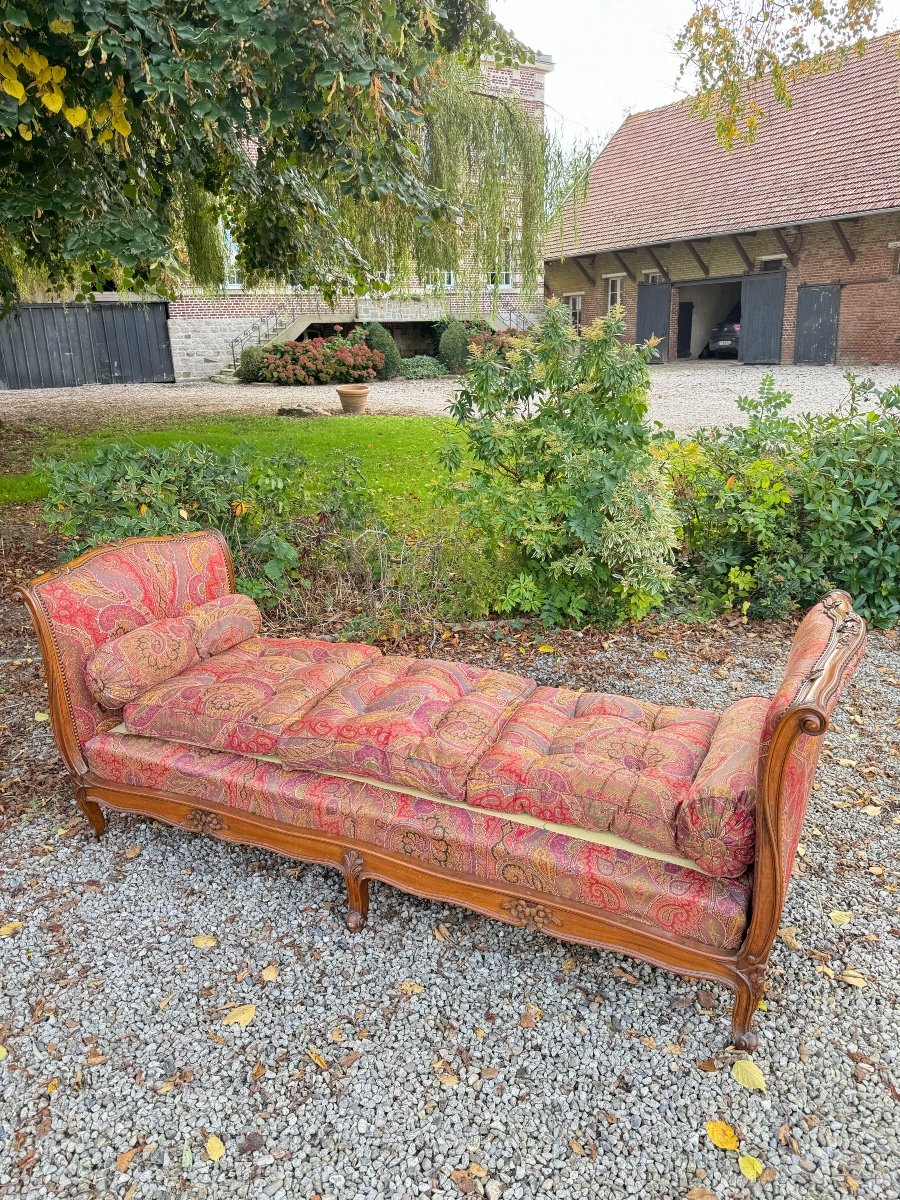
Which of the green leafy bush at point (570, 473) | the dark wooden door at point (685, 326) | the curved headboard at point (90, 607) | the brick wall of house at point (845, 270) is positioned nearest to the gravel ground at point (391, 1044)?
the curved headboard at point (90, 607)

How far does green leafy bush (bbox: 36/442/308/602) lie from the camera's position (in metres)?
4.78

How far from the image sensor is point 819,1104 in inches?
84.0

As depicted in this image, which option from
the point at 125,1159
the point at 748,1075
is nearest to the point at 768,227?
the point at 748,1075

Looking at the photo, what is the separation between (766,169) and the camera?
67.7 feet

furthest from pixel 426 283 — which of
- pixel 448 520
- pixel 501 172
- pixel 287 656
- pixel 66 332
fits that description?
pixel 66 332

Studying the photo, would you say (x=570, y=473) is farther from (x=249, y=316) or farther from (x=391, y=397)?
(x=249, y=316)

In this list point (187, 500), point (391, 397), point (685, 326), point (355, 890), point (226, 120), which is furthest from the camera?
point (685, 326)

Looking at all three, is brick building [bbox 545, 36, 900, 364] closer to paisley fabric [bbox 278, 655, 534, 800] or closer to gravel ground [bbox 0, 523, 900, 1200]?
paisley fabric [bbox 278, 655, 534, 800]

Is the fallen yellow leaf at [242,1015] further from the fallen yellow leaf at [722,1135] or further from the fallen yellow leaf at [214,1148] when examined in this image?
the fallen yellow leaf at [722,1135]

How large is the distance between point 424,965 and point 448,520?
354 cm

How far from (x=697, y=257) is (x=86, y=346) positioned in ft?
53.9

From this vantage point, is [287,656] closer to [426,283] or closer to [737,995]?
[737,995]

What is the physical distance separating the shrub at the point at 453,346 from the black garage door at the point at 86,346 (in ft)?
24.4

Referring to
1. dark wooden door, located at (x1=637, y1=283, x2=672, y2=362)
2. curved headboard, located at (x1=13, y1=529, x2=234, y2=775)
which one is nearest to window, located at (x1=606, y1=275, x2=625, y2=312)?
dark wooden door, located at (x1=637, y1=283, x2=672, y2=362)
